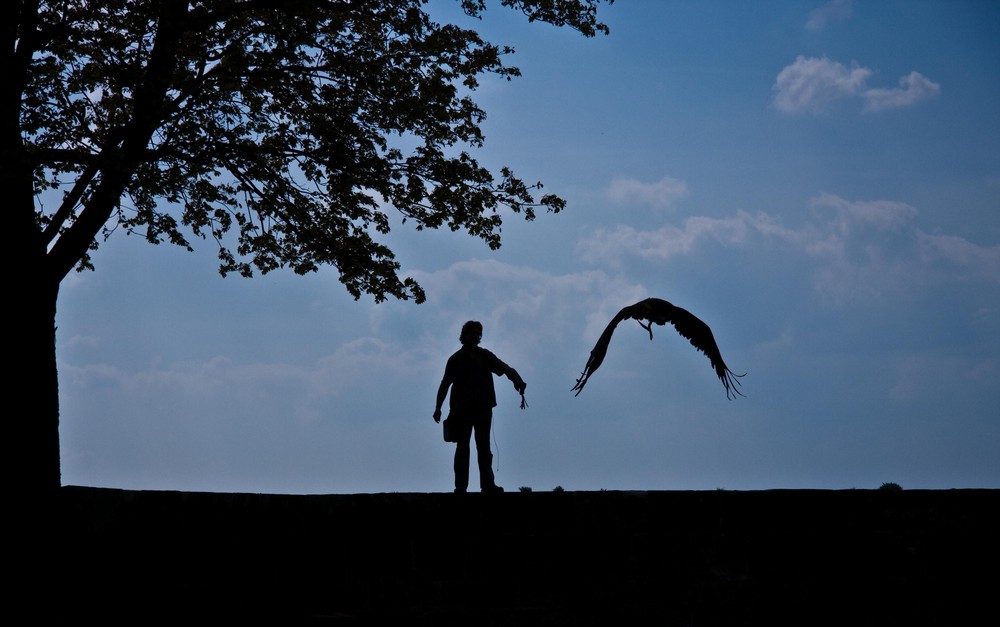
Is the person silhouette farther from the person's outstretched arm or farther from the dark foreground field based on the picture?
the dark foreground field

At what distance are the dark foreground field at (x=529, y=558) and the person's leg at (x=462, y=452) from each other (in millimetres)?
987

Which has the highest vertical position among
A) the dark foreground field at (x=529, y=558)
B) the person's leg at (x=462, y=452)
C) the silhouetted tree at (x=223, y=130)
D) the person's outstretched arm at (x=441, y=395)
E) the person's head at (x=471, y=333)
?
the silhouetted tree at (x=223, y=130)

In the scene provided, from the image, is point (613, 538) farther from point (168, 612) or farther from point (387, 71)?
point (387, 71)

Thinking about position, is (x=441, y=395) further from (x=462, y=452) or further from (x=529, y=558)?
(x=529, y=558)

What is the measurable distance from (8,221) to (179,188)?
3.05 metres

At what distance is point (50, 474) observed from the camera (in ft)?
31.1

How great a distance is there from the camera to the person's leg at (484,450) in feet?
28.3

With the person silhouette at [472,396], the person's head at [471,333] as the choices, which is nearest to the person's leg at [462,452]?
the person silhouette at [472,396]

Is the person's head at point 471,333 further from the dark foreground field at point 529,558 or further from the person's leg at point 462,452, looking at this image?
the dark foreground field at point 529,558

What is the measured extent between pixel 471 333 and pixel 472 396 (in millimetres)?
678

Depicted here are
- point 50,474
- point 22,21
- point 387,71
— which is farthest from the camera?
point 387,71

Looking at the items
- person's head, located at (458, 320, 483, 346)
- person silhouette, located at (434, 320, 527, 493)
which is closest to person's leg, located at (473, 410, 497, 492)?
person silhouette, located at (434, 320, 527, 493)

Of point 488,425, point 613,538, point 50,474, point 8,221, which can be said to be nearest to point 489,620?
point 613,538

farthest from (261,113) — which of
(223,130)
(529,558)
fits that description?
(529,558)
